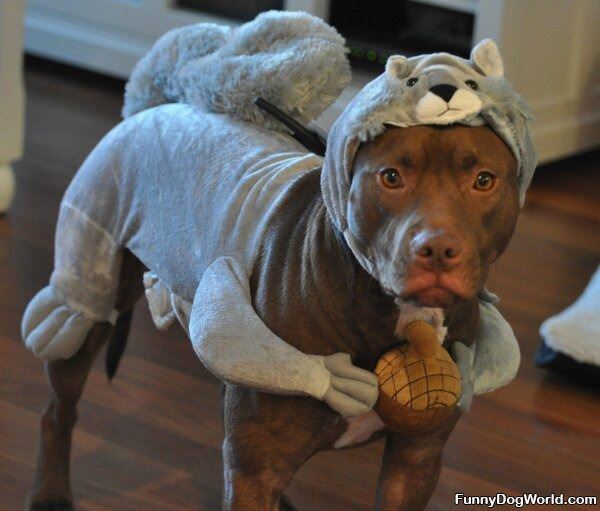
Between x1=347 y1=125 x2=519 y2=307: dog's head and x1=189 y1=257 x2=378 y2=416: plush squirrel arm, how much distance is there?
0.11 meters

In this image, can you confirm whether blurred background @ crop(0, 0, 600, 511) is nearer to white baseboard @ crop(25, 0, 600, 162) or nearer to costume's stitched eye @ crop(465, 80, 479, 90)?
white baseboard @ crop(25, 0, 600, 162)

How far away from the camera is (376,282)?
3.76 feet

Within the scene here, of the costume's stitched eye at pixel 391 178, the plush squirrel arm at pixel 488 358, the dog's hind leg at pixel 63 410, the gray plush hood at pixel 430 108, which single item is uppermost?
the gray plush hood at pixel 430 108

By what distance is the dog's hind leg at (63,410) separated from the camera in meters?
1.59

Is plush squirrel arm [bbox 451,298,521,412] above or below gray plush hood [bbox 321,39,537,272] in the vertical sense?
below

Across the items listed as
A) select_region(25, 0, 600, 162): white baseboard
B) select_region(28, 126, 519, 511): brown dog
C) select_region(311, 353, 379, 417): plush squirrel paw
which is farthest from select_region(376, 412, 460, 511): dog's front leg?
select_region(25, 0, 600, 162): white baseboard

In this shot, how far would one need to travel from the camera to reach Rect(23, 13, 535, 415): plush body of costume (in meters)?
1.11

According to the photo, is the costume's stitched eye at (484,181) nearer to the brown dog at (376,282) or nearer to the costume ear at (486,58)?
the brown dog at (376,282)

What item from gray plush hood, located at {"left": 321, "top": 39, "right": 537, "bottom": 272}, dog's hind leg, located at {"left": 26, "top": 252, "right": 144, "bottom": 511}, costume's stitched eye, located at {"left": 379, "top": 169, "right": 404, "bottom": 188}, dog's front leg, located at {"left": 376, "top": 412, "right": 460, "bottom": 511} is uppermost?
gray plush hood, located at {"left": 321, "top": 39, "right": 537, "bottom": 272}

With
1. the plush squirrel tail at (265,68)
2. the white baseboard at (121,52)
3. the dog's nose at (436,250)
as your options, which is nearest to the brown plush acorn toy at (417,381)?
the dog's nose at (436,250)

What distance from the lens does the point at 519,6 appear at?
9.70 ft

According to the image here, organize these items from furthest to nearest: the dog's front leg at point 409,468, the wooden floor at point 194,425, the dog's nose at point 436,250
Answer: the wooden floor at point 194,425 < the dog's front leg at point 409,468 < the dog's nose at point 436,250

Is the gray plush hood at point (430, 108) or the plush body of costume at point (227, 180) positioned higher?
the gray plush hood at point (430, 108)

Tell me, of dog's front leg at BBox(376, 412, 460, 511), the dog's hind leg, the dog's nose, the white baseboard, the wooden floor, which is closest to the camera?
the dog's nose
